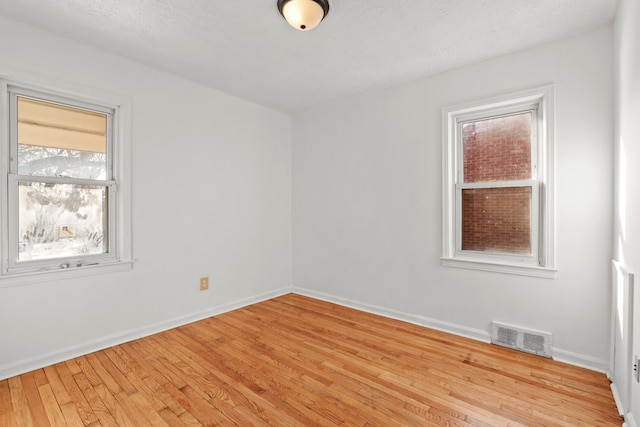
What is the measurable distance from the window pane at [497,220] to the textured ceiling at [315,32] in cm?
123

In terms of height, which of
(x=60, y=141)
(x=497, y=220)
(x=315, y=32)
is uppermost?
(x=315, y=32)

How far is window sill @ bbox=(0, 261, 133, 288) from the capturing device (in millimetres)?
2270

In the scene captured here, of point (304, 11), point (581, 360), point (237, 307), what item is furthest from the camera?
point (237, 307)

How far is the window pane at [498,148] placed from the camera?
2738mm

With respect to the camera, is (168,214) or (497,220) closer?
(497,220)

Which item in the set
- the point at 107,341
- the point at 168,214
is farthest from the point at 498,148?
the point at 107,341

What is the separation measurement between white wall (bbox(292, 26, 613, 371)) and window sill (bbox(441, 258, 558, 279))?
0.17ft

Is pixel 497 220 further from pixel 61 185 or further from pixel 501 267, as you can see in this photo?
pixel 61 185

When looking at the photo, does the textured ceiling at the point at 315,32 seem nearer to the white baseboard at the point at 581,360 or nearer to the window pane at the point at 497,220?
the window pane at the point at 497,220

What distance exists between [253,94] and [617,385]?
4072mm

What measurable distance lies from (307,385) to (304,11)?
2474 millimetres

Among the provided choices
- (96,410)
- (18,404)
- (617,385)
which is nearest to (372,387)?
(617,385)

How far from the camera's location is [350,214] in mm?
3818

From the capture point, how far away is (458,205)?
3078 mm
